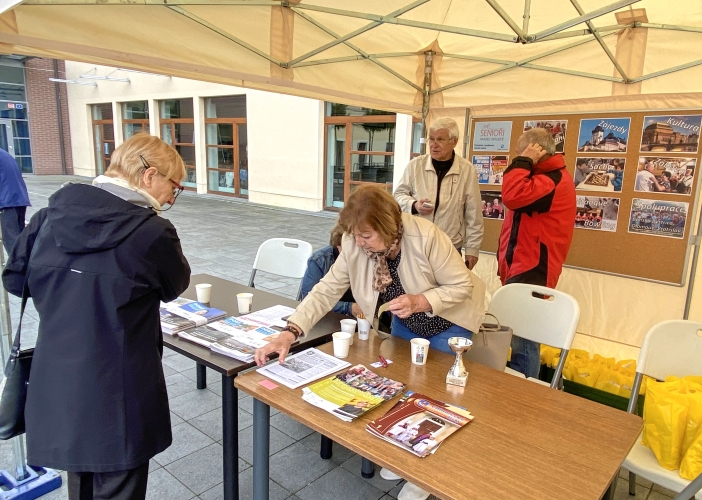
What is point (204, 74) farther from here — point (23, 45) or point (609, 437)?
point (609, 437)

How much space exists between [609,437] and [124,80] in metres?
16.6

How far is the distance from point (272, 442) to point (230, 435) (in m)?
0.71

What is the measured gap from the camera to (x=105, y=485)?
4.34 feet

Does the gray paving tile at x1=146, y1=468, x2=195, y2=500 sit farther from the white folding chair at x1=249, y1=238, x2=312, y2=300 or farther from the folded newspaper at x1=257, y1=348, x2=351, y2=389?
the white folding chair at x1=249, y1=238, x2=312, y2=300

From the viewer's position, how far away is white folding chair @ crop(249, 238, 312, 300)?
3016 mm

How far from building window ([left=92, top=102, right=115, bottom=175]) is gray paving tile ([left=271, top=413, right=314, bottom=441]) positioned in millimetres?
16521

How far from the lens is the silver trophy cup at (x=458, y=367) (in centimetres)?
150

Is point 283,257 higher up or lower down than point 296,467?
higher up

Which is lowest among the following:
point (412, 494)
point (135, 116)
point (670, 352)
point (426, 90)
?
point (412, 494)

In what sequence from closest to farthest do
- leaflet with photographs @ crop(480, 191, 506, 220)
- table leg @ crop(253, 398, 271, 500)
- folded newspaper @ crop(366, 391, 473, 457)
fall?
1. folded newspaper @ crop(366, 391, 473, 457)
2. table leg @ crop(253, 398, 271, 500)
3. leaflet with photographs @ crop(480, 191, 506, 220)

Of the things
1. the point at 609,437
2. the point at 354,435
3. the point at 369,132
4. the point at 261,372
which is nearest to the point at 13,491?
the point at 261,372

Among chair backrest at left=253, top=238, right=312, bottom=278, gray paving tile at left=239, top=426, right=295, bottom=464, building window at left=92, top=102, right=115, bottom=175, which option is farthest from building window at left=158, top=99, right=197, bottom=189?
gray paving tile at left=239, top=426, right=295, bottom=464

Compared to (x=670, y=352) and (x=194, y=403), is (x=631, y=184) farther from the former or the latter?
(x=194, y=403)

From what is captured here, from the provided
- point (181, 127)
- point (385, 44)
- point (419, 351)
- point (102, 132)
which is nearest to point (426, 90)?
point (385, 44)
